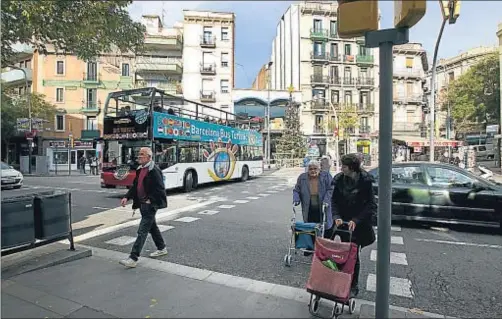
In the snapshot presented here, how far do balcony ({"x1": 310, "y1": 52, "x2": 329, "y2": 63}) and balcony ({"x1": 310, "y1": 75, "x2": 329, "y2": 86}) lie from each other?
217 cm

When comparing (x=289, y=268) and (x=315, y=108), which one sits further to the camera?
(x=315, y=108)

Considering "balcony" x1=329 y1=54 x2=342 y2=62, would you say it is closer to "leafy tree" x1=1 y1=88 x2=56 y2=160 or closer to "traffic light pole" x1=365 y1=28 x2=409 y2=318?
"leafy tree" x1=1 y1=88 x2=56 y2=160

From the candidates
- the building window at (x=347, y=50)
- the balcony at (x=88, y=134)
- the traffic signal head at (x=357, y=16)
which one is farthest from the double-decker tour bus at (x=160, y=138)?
the building window at (x=347, y=50)

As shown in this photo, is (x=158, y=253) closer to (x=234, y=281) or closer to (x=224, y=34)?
(x=234, y=281)

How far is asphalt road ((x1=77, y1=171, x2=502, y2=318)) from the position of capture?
447 cm

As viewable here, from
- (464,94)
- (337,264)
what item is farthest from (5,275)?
(464,94)

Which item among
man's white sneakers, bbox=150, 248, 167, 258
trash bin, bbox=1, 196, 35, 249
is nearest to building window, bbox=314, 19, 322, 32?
man's white sneakers, bbox=150, 248, 167, 258

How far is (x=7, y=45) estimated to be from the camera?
7898 millimetres

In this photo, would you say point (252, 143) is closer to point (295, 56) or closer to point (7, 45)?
point (7, 45)

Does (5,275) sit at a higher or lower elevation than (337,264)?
lower

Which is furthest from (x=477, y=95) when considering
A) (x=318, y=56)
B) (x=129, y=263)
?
(x=129, y=263)

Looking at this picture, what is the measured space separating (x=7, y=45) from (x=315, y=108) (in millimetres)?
43475

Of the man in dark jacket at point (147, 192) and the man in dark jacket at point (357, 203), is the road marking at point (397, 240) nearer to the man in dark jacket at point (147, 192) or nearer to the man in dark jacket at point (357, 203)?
the man in dark jacket at point (357, 203)

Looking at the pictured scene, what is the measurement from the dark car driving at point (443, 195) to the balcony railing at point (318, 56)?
4312cm
